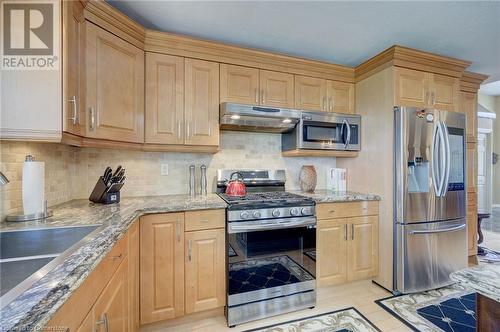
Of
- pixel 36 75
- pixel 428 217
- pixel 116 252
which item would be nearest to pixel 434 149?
pixel 428 217

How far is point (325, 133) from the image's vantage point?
2.46 m

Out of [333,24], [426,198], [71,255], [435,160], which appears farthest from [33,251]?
[435,160]

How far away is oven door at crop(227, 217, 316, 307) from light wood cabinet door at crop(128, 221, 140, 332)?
0.64 metres

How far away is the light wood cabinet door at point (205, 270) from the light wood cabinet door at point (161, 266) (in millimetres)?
58

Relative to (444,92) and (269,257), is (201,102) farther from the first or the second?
(444,92)

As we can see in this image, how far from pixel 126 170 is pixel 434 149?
2.97m

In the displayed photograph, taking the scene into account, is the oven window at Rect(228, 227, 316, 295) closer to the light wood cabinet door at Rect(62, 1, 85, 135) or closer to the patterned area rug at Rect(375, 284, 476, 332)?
the patterned area rug at Rect(375, 284, 476, 332)

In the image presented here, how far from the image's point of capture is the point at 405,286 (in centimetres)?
212

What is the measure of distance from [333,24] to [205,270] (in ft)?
7.25

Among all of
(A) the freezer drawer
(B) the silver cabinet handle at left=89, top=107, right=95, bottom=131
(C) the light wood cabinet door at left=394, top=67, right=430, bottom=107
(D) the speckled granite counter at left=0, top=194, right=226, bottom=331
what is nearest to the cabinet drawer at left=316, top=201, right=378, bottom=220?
(A) the freezer drawer

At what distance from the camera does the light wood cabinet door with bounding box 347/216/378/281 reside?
89.0 inches

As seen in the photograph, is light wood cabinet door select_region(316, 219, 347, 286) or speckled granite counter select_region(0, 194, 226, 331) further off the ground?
speckled granite counter select_region(0, 194, 226, 331)

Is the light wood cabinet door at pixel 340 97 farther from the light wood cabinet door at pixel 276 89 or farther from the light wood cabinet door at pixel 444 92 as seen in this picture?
the light wood cabinet door at pixel 444 92

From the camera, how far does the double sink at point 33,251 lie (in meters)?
0.74
